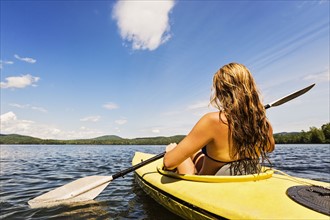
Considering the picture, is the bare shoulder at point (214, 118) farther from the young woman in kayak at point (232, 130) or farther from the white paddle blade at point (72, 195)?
the white paddle blade at point (72, 195)

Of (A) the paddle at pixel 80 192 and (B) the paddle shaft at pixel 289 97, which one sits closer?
(A) the paddle at pixel 80 192

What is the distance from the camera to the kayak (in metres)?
2.25

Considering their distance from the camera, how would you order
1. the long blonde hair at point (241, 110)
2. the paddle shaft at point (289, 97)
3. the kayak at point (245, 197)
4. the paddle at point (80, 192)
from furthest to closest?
1. the paddle shaft at point (289, 97)
2. the paddle at point (80, 192)
3. the long blonde hair at point (241, 110)
4. the kayak at point (245, 197)

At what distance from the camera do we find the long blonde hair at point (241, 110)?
291cm

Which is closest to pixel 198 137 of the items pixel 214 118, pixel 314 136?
pixel 214 118

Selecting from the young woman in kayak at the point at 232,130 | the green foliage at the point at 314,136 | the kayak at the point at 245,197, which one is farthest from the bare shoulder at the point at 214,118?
the green foliage at the point at 314,136

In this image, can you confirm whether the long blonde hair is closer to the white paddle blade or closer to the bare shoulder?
the bare shoulder

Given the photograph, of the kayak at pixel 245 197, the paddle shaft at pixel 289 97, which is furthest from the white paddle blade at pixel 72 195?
the paddle shaft at pixel 289 97

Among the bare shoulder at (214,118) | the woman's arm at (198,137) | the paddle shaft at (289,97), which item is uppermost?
the paddle shaft at (289,97)

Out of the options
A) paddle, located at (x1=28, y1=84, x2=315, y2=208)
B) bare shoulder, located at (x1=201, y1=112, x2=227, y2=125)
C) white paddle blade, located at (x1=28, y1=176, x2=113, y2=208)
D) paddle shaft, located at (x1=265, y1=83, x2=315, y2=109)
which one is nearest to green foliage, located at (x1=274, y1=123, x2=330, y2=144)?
paddle shaft, located at (x1=265, y1=83, x2=315, y2=109)

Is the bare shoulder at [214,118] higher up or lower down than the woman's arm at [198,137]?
higher up

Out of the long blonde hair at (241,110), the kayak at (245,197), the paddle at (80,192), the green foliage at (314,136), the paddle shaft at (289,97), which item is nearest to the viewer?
the kayak at (245,197)

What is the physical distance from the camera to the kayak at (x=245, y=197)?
225 centimetres

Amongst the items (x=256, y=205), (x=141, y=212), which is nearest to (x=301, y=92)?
(x=256, y=205)
